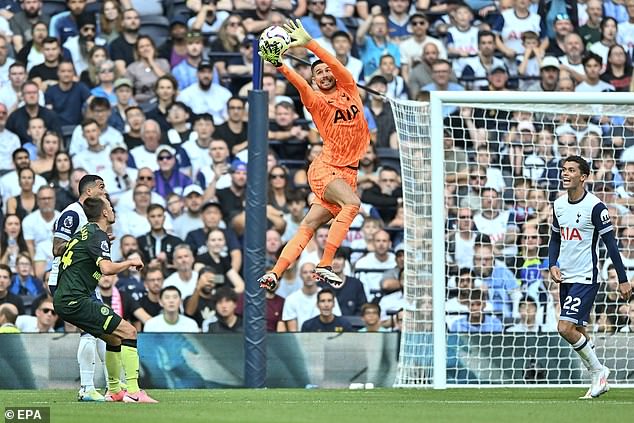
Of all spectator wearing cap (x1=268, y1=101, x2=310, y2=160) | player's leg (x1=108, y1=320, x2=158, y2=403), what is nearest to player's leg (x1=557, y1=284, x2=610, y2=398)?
player's leg (x1=108, y1=320, x2=158, y2=403)

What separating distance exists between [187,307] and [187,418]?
6981mm

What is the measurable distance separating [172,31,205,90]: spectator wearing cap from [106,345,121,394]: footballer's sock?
27.3 feet

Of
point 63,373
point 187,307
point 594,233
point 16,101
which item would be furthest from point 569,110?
point 16,101

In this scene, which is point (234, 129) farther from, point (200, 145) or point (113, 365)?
point (113, 365)

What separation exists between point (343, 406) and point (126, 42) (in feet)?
32.4

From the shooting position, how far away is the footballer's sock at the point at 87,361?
13.3 m

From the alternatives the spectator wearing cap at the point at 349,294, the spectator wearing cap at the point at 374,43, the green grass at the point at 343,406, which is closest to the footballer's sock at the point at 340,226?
the green grass at the point at 343,406

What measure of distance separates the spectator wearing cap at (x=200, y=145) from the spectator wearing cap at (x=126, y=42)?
161 centimetres

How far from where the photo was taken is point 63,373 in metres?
15.7

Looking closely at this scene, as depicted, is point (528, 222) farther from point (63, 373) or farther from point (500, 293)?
point (63, 373)

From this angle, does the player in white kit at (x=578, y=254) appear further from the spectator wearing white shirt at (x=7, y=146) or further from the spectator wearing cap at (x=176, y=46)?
the spectator wearing white shirt at (x=7, y=146)

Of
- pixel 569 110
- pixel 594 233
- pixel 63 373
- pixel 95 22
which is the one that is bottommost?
pixel 63 373

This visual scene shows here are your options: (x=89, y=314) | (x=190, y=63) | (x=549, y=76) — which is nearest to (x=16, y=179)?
(x=190, y=63)

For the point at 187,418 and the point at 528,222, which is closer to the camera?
the point at 187,418
